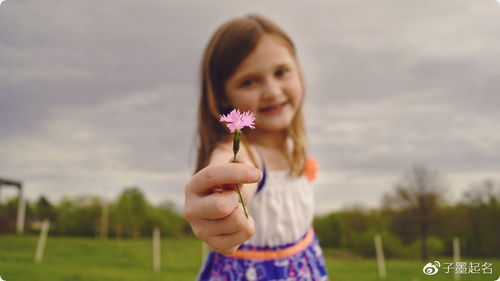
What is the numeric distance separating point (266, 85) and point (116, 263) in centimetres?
1597

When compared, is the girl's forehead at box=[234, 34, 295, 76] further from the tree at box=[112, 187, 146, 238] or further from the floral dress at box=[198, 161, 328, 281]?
the tree at box=[112, 187, 146, 238]

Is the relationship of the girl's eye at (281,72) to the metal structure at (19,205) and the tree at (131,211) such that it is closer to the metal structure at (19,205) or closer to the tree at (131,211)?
the metal structure at (19,205)

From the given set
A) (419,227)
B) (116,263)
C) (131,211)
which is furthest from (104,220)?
(419,227)

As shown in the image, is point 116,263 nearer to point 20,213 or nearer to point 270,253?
point 20,213

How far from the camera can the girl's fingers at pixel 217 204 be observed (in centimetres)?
102

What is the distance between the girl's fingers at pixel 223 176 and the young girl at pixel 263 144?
2.13 ft

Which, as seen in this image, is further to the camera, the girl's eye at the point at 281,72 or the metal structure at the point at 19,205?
the metal structure at the point at 19,205

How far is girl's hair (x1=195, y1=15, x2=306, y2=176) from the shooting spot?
2.07m

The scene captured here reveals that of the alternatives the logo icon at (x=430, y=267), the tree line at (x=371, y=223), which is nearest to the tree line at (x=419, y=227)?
the tree line at (x=371, y=223)

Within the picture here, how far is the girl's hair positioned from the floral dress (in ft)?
0.54

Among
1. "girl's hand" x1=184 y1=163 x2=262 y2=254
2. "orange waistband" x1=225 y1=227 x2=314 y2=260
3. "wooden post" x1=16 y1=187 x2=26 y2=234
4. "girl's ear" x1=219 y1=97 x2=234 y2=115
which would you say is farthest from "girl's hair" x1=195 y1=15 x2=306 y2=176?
"wooden post" x1=16 y1=187 x2=26 y2=234

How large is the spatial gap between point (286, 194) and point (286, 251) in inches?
10.8

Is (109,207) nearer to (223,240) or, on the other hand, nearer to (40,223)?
(40,223)

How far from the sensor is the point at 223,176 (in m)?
0.96
